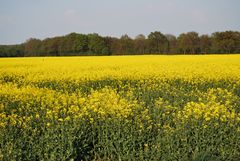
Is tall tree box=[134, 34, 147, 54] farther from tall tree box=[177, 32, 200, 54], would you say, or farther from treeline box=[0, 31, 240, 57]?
tall tree box=[177, 32, 200, 54]

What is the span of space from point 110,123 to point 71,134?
1.18 meters

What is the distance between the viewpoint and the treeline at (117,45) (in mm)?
65688

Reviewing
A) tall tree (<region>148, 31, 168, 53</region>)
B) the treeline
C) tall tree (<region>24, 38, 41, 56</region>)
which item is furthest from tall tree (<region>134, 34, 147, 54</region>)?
tall tree (<region>24, 38, 41, 56</region>)

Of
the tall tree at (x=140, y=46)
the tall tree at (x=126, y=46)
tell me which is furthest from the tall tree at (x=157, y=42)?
the tall tree at (x=126, y=46)

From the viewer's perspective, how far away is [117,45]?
6975 cm

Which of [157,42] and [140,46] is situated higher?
[157,42]

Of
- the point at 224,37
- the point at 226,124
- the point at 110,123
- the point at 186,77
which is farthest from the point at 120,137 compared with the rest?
the point at 224,37

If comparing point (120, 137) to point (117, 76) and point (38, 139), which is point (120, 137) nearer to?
point (38, 139)

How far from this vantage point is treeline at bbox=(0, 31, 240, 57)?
6569 centimetres

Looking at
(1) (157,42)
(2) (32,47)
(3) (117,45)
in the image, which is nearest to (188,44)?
(1) (157,42)

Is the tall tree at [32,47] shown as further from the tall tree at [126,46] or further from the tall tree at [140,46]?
the tall tree at [140,46]

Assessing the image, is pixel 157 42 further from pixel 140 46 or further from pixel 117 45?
pixel 117 45

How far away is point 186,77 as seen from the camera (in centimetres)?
1517

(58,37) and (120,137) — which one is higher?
(58,37)
